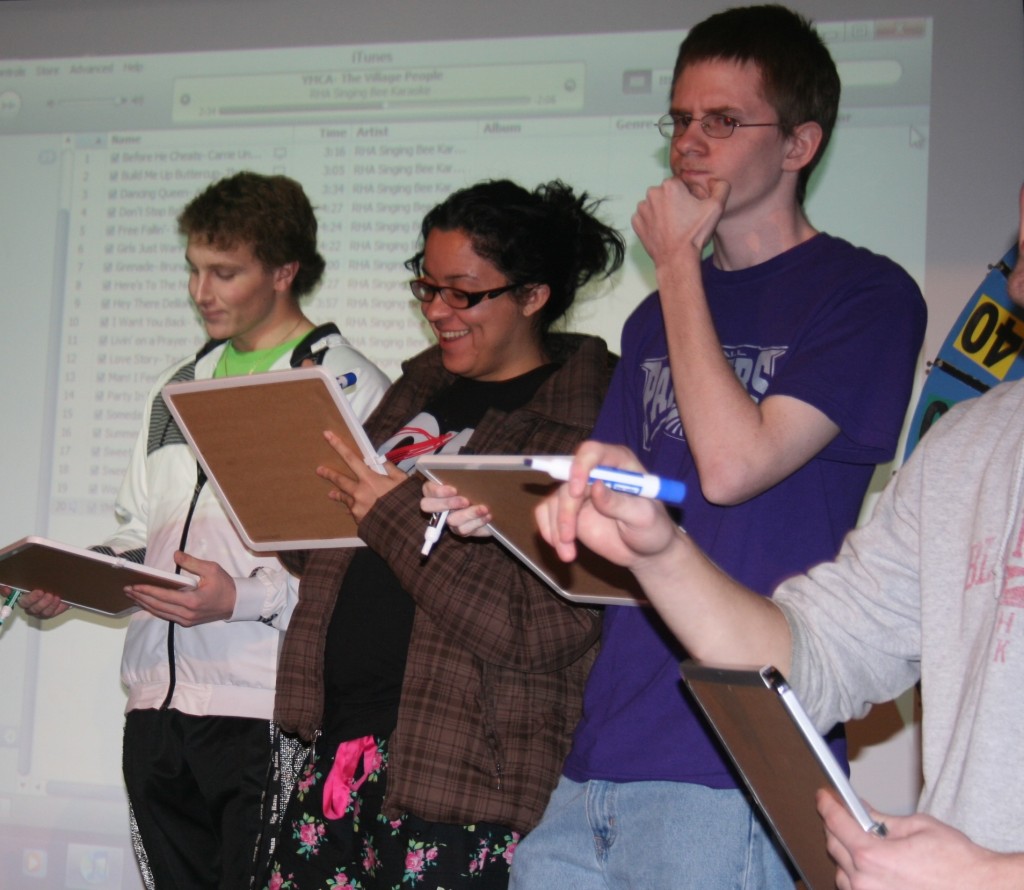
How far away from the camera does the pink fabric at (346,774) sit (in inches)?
68.8

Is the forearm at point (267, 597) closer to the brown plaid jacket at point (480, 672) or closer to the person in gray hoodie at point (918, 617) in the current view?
the brown plaid jacket at point (480, 672)

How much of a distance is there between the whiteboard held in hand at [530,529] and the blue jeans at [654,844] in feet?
0.76

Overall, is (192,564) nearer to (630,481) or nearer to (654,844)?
(654,844)

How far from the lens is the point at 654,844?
4.30ft

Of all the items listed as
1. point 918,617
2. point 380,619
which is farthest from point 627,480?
point 380,619

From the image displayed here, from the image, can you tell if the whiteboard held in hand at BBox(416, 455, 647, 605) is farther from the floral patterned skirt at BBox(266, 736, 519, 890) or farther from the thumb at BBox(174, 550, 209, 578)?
the thumb at BBox(174, 550, 209, 578)

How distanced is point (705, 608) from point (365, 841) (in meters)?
0.82

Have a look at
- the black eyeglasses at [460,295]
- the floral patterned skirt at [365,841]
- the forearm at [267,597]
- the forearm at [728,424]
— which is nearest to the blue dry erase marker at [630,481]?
the forearm at [728,424]

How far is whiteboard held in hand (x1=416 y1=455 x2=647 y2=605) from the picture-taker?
4.29 ft

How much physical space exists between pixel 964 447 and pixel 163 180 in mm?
2143

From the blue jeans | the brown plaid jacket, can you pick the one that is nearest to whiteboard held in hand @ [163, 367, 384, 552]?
the brown plaid jacket

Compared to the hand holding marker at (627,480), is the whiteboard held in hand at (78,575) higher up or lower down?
lower down

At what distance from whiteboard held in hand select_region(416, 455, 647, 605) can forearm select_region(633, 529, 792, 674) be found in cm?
22

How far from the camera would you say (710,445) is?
1.39 m
